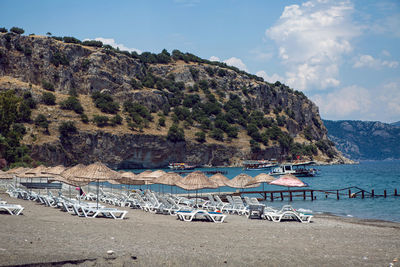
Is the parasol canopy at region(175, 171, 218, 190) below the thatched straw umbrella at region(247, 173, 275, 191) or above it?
above

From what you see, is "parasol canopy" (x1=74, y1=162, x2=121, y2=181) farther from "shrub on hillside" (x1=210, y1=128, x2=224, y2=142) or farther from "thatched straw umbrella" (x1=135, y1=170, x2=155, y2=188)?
"shrub on hillside" (x1=210, y1=128, x2=224, y2=142)

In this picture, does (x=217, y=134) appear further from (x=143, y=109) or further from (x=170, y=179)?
(x=170, y=179)

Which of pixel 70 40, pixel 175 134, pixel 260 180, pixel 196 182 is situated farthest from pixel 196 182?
pixel 70 40

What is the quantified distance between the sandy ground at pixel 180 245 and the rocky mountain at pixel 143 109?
65118mm

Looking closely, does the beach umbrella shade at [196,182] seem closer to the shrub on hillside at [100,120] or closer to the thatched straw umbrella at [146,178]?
the thatched straw umbrella at [146,178]

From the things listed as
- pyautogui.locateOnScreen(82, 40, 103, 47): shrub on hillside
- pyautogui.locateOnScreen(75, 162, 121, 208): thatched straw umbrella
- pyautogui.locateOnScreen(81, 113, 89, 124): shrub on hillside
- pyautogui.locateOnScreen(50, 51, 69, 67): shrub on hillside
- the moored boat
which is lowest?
the moored boat

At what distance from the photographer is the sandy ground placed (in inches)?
Answer: 322

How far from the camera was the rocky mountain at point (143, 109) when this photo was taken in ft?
279

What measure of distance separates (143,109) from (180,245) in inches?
3719

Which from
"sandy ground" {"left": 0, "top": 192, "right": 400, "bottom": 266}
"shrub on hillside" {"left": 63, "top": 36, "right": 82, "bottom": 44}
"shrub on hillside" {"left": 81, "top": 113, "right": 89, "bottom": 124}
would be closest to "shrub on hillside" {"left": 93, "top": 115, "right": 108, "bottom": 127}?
"shrub on hillside" {"left": 81, "top": 113, "right": 89, "bottom": 124}

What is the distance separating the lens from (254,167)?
105 m

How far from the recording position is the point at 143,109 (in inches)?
4058

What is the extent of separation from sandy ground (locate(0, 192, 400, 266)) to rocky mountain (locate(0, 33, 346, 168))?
214 ft

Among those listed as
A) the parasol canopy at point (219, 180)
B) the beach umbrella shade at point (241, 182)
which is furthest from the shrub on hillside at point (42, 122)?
the beach umbrella shade at point (241, 182)
